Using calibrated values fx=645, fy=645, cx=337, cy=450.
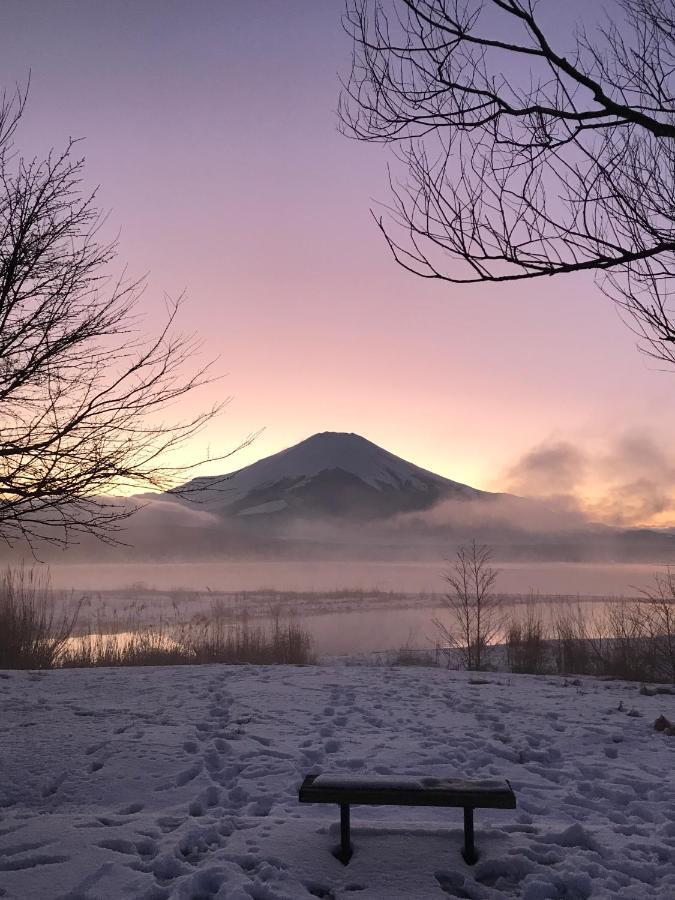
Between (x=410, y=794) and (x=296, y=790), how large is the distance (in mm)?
1683

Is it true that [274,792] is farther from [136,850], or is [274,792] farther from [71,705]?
[71,705]

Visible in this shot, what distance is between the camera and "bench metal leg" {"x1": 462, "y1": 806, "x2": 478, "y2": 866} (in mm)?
3879

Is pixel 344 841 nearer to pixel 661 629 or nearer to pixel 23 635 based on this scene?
pixel 23 635

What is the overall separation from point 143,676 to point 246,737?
423 cm

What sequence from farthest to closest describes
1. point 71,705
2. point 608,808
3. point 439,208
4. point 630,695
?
point 630,695, point 71,705, point 608,808, point 439,208

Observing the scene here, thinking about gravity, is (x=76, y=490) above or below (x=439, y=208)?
below

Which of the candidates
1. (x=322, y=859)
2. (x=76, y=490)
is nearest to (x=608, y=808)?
(x=322, y=859)

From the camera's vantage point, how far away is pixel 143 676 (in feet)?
33.0

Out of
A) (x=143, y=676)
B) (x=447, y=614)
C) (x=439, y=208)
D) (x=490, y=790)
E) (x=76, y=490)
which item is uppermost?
(x=439, y=208)

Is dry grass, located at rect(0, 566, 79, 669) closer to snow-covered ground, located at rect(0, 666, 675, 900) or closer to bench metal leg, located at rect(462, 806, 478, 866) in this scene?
snow-covered ground, located at rect(0, 666, 675, 900)

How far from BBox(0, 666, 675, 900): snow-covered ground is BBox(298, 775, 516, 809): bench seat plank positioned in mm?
414

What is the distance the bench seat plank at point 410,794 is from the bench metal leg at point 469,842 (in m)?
0.22

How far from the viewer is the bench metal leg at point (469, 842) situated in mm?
3879

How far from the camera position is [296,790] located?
505 centimetres
